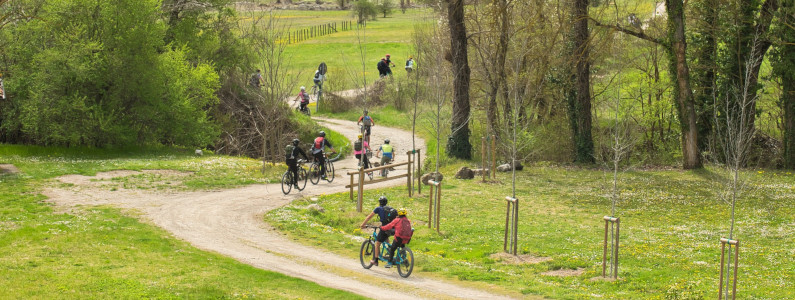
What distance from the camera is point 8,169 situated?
31016mm

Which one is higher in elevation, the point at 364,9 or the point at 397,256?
the point at 364,9

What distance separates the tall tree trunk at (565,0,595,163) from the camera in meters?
38.5

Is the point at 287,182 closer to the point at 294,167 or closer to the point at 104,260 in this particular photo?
the point at 294,167

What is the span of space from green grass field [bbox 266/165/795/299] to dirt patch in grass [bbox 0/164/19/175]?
12.5 meters

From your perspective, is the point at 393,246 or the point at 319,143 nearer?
the point at 393,246

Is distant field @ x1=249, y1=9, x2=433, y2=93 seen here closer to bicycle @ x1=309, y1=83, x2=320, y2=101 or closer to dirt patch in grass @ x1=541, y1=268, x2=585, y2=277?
bicycle @ x1=309, y1=83, x2=320, y2=101

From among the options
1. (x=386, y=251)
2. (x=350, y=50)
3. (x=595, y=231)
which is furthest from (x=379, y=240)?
(x=350, y=50)

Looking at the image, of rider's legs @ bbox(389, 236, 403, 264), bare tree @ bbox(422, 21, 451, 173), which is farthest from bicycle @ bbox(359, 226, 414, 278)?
bare tree @ bbox(422, 21, 451, 173)

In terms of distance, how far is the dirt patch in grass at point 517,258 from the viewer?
20.2m

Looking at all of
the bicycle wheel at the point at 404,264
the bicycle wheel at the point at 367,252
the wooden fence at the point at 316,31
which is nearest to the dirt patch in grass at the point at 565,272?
the bicycle wheel at the point at 404,264

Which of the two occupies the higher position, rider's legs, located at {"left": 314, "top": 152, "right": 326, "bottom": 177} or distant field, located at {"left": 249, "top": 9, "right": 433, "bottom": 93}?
distant field, located at {"left": 249, "top": 9, "right": 433, "bottom": 93}

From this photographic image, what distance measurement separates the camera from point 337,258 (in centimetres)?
2069

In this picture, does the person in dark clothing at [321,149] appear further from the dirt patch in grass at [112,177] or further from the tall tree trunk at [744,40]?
the tall tree trunk at [744,40]

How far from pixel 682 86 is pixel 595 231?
15789mm
